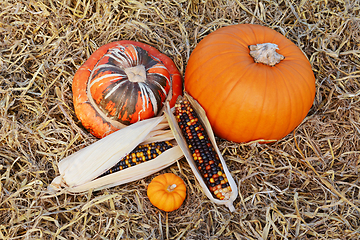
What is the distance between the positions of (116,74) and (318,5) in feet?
9.47

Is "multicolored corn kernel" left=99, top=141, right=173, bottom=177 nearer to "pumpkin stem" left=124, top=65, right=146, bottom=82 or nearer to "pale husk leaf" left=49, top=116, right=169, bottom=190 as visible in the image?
"pale husk leaf" left=49, top=116, right=169, bottom=190

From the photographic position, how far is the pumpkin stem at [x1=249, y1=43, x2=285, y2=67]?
264cm

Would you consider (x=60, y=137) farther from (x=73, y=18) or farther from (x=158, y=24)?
(x=158, y=24)

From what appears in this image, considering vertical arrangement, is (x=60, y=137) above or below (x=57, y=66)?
below

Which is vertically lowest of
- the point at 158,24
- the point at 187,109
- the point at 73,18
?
the point at 187,109

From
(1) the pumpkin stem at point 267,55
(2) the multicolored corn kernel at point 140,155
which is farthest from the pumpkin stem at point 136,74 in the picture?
(1) the pumpkin stem at point 267,55

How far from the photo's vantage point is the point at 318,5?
12.1ft

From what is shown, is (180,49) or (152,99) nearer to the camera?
(152,99)

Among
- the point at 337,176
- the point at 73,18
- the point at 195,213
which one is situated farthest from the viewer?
the point at 73,18

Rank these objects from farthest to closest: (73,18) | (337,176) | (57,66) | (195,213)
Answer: (73,18) < (57,66) < (337,176) < (195,213)

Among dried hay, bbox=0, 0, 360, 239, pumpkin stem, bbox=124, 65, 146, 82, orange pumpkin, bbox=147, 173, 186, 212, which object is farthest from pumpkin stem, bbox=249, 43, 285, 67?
orange pumpkin, bbox=147, 173, 186, 212

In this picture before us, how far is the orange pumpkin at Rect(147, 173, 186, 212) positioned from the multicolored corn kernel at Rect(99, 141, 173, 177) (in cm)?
24

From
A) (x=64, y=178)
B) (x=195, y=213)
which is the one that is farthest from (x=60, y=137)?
(x=195, y=213)

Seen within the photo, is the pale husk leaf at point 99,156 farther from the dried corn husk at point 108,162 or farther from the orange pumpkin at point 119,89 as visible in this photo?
the orange pumpkin at point 119,89
